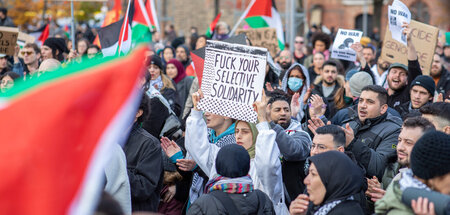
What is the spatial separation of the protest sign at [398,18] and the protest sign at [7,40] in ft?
20.4

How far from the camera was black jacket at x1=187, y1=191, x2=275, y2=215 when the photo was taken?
412 centimetres

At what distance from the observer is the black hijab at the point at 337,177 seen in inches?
148

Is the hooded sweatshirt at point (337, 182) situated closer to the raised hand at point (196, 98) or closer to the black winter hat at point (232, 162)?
the black winter hat at point (232, 162)

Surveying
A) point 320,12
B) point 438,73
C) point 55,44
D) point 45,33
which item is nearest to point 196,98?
point 55,44

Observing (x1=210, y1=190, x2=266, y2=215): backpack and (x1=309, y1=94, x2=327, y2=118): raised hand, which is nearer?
(x1=210, y1=190, x2=266, y2=215): backpack

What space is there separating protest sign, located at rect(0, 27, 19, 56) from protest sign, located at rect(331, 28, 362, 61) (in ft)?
17.8

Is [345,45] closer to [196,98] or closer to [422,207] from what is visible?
[196,98]

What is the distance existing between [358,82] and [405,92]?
0.60 meters

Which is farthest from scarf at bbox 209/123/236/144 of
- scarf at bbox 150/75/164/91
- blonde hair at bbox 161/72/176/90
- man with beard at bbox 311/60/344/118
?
man with beard at bbox 311/60/344/118

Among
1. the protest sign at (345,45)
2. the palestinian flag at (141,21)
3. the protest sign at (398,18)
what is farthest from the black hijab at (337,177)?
the palestinian flag at (141,21)

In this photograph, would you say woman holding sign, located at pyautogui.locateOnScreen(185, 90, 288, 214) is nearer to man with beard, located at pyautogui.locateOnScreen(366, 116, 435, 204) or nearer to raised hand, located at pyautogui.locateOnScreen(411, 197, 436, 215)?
man with beard, located at pyautogui.locateOnScreen(366, 116, 435, 204)

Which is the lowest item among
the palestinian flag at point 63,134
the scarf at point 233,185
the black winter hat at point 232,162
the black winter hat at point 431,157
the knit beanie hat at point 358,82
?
the knit beanie hat at point 358,82

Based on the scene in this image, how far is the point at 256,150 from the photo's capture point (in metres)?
Result: 4.97

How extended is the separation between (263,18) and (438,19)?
101 feet
